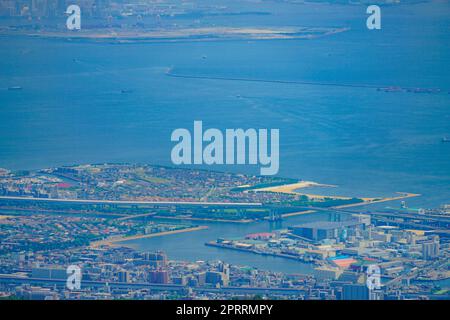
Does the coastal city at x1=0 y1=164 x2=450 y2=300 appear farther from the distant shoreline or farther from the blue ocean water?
the blue ocean water

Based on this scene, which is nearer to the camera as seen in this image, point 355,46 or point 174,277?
point 174,277

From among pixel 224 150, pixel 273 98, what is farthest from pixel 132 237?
pixel 273 98

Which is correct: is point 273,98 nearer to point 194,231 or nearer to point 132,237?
point 194,231

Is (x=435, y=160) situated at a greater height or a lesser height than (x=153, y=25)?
lesser
